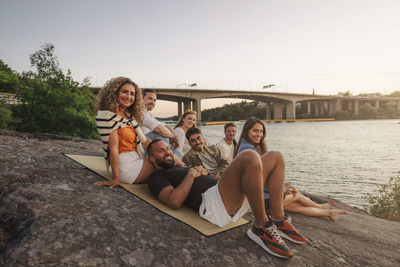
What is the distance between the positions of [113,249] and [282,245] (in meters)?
1.38

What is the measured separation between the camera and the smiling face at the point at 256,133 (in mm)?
3379

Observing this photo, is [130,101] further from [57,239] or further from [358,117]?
[358,117]

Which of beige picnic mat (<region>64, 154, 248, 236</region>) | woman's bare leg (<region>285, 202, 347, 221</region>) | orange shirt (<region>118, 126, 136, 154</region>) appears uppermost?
orange shirt (<region>118, 126, 136, 154</region>)

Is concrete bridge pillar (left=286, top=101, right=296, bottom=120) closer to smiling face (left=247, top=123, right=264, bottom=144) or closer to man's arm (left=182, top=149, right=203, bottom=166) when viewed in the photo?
man's arm (left=182, top=149, right=203, bottom=166)

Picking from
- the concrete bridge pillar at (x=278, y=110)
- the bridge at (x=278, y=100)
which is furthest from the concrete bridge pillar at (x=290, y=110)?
the concrete bridge pillar at (x=278, y=110)

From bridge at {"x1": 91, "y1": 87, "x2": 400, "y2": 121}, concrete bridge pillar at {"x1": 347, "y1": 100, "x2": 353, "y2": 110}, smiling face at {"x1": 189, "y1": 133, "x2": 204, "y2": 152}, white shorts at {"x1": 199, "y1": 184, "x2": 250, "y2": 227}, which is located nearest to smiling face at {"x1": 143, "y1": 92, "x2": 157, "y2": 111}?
smiling face at {"x1": 189, "y1": 133, "x2": 204, "y2": 152}

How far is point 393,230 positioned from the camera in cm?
366

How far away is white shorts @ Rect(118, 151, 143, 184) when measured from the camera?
3.10 m

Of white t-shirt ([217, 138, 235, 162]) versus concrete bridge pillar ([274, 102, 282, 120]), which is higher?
concrete bridge pillar ([274, 102, 282, 120])

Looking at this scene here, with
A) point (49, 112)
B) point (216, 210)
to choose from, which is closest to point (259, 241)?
point (216, 210)

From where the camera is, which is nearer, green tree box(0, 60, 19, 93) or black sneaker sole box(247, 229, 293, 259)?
black sneaker sole box(247, 229, 293, 259)

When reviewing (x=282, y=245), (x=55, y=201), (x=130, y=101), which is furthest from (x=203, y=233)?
(x=130, y=101)

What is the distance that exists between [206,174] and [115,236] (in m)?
1.06

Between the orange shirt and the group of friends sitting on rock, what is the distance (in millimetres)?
12
